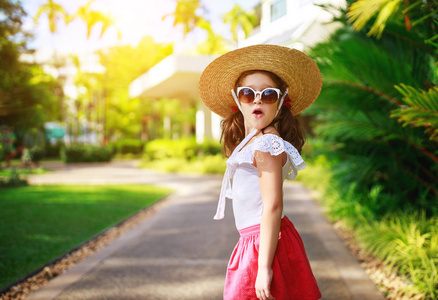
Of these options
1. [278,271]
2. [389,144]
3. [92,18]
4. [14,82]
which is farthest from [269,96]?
[14,82]

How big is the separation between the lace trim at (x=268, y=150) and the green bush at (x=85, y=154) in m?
20.6

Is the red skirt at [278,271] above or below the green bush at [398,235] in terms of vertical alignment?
above

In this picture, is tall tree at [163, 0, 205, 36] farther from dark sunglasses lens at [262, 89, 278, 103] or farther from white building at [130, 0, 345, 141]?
white building at [130, 0, 345, 141]

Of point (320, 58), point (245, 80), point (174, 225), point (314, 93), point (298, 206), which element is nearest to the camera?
point (245, 80)

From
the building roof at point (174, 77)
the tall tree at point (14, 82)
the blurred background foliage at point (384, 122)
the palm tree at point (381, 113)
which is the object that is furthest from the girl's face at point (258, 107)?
the building roof at point (174, 77)

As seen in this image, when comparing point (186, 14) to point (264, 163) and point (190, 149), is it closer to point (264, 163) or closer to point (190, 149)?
point (264, 163)

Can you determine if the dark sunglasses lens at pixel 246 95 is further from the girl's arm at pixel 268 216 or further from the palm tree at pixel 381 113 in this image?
the palm tree at pixel 381 113

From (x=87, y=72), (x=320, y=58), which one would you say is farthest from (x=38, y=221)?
(x=87, y=72)

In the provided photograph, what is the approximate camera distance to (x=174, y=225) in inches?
228

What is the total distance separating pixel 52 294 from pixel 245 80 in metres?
2.55

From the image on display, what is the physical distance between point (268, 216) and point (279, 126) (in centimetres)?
59

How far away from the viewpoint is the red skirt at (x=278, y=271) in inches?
63.1

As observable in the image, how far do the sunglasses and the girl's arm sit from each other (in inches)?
12.5

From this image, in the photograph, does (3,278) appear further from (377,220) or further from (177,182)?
(177,182)
